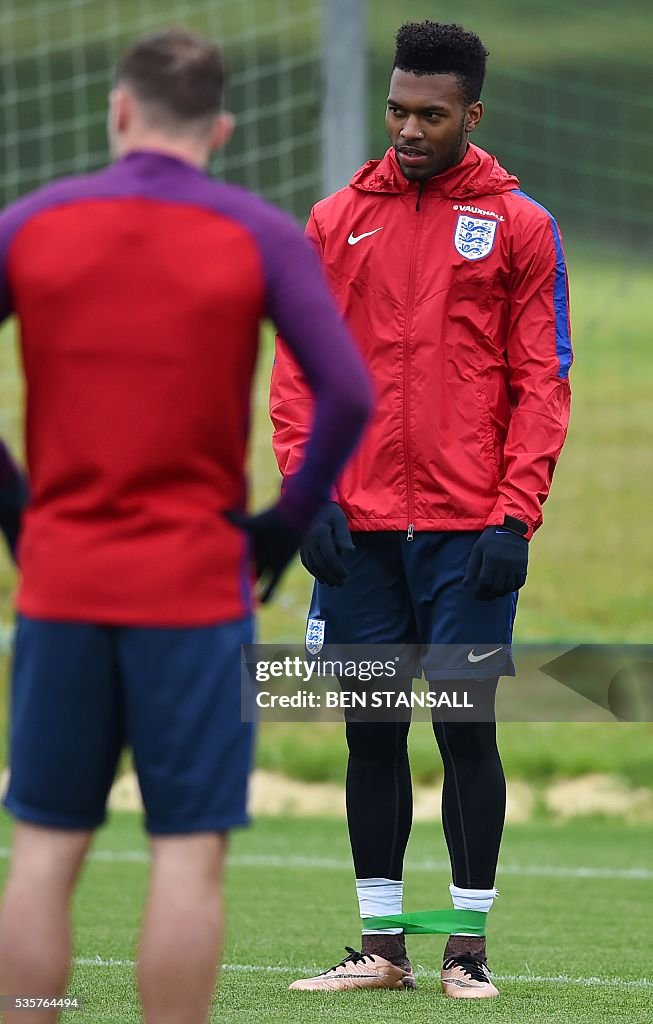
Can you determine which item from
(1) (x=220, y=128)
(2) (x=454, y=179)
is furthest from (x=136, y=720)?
(2) (x=454, y=179)

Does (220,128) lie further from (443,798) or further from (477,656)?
(443,798)

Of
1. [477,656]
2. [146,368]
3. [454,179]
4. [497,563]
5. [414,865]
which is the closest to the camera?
[146,368]

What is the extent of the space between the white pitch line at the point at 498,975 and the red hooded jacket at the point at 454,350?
40.3 inches

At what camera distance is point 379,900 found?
397 cm

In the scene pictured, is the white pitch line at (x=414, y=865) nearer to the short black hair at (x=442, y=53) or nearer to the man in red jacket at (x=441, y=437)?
the man in red jacket at (x=441, y=437)

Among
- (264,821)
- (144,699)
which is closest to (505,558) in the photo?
(144,699)

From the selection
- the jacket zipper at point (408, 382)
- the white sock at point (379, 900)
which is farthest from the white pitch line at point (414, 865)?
the jacket zipper at point (408, 382)

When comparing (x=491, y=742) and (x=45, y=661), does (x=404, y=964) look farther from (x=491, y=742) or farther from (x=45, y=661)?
(x=45, y=661)

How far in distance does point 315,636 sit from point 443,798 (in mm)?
449

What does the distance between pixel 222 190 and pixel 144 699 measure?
71 cm

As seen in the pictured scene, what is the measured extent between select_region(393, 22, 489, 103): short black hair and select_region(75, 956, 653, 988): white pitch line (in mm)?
1940

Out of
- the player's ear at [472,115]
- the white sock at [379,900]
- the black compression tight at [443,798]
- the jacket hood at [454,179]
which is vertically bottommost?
the white sock at [379,900]

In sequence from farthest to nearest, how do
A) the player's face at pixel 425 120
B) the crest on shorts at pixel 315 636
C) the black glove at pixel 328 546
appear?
the crest on shorts at pixel 315 636 → the player's face at pixel 425 120 → the black glove at pixel 328 546

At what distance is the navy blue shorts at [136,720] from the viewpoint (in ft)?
8.24
